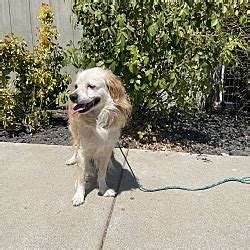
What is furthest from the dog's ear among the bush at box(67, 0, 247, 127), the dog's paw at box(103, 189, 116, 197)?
the bush at box(67, 0, 247, 127)

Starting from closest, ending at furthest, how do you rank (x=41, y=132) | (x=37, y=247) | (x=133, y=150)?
(x=37, y=247) → (x=133, y=150) → (x=41, y=132)

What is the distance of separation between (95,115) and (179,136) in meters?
2.14

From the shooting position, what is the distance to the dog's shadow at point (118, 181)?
332 centimetres

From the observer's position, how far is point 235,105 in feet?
19.5

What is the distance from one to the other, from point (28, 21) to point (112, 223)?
3.93 m

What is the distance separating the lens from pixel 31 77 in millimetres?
4613

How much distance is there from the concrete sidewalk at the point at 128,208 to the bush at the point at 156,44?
0.94 meters

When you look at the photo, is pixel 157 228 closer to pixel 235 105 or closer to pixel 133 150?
pixel 133 150

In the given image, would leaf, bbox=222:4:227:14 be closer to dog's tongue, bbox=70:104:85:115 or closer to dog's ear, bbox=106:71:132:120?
dog's ear, bbox=106:71:132:120

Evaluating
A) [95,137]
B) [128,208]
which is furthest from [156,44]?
[128,208]

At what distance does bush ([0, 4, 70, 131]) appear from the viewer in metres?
4.50

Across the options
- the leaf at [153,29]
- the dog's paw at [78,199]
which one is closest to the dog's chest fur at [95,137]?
the dog's paw at [78,199]

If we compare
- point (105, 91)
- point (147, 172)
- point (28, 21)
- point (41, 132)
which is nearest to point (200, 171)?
point (147, 172)

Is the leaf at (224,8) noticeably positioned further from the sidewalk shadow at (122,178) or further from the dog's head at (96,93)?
the sidewalk shadow at (122,178)
